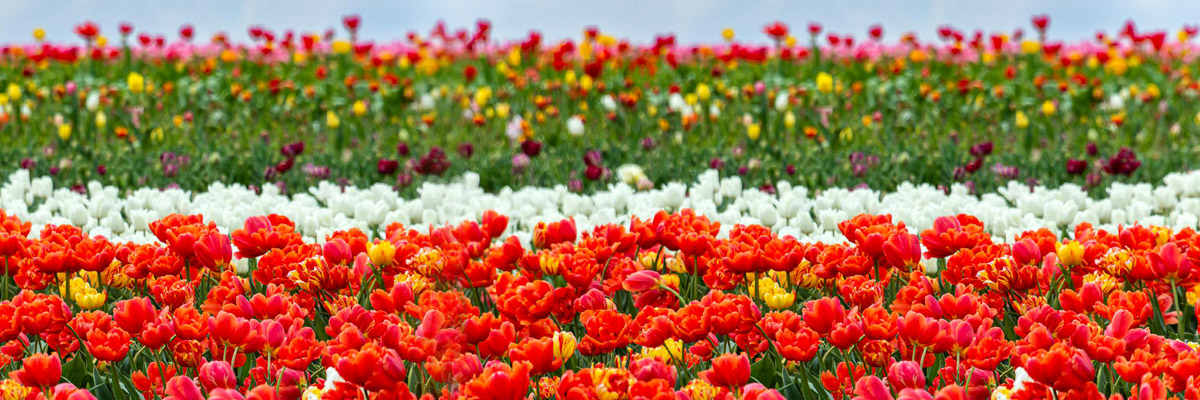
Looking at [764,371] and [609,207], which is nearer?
[764,371]

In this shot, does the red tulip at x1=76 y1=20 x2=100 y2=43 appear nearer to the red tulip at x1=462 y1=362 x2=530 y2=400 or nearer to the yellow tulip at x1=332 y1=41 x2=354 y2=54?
the yellow tulip at x1=332 y1=41 x2=354 y2=54

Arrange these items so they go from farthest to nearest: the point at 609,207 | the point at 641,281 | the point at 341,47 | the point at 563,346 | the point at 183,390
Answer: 1. the point at 341,47
2. the point at 609,207
3. the point at 641,281
4. the point at 563,346
5. the point at 183,390

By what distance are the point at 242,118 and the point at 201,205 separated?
5080mm

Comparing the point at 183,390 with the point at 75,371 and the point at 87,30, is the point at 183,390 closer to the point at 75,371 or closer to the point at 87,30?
the point at 75,371

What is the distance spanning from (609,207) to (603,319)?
2700mm

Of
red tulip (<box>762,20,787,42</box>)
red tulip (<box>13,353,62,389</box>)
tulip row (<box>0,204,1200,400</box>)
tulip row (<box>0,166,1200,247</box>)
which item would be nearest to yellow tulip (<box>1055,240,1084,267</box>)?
tulip row (<box>0,204,1200,400</box>)

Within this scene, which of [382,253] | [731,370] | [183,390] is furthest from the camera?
[382,253]

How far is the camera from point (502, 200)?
5293 millimetres

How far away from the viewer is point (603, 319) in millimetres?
2379

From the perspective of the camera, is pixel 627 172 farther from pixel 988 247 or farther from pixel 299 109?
pixel 299 109

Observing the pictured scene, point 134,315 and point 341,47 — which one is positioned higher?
point 134,315

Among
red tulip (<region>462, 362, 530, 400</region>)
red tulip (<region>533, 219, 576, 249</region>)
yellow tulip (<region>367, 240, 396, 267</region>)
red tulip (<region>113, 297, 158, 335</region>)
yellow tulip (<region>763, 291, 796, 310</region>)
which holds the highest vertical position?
red tulip (<region>462, 362, 530, 400</region>)

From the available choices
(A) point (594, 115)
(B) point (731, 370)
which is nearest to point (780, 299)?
(B) point (731, 370)

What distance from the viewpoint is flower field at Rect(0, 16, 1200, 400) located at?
2180 millimetres
